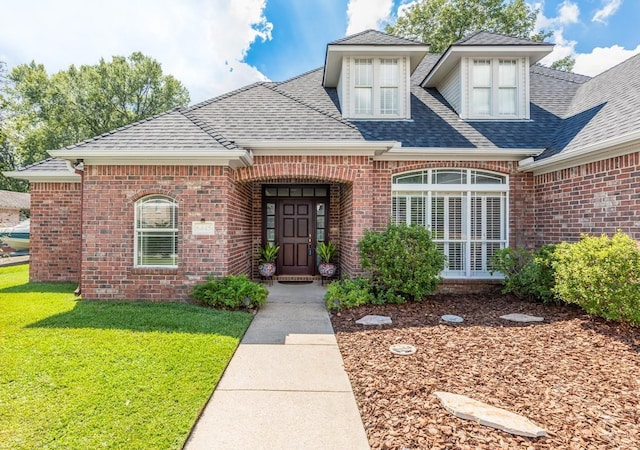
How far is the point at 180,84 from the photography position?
1187 inches

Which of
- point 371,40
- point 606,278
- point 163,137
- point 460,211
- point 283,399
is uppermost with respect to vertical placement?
point 371,40

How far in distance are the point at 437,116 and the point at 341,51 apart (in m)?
3.04

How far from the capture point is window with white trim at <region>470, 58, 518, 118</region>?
871 cm

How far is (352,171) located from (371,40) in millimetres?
3938

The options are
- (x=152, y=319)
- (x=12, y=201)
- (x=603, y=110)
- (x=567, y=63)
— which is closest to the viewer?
(x=152, y=319)

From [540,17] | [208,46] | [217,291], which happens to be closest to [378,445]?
[217,291]

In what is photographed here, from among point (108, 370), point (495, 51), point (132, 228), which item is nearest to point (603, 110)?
point (495, 51)

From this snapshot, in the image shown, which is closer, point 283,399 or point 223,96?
point 283,399

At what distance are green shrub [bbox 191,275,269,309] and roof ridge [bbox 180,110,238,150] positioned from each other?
2.62 meters

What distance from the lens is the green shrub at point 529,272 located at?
20.7 ft

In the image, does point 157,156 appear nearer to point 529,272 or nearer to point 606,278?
point 529,272

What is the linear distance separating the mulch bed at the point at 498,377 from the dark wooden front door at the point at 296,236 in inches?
151

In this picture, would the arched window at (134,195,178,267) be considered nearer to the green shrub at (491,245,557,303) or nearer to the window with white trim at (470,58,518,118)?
the green shrub at (491,245,557,303)

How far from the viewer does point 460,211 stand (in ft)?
Result: 25.5
